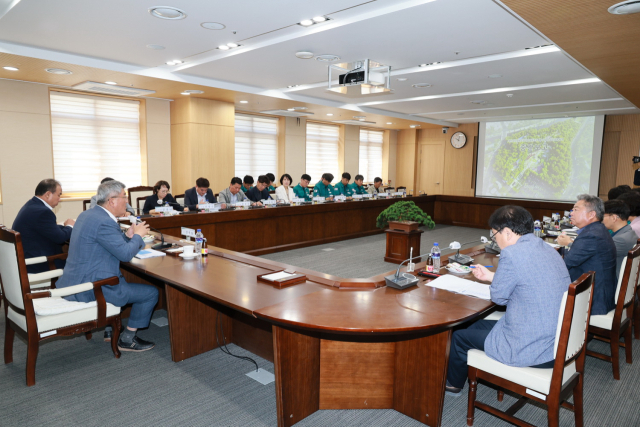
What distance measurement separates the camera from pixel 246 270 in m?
2.76

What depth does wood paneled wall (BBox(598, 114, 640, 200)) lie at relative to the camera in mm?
8773

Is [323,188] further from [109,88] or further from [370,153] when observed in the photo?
[370,153]

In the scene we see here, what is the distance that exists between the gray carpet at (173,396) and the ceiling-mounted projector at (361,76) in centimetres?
338

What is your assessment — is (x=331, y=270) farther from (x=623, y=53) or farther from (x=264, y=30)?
(x=623, y=53)

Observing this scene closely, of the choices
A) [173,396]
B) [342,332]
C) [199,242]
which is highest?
[199,242]

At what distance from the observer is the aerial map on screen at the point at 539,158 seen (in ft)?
29.9

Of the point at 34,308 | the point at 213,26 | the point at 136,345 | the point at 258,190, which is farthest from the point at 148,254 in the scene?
the point at 258,190

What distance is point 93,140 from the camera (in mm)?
6953

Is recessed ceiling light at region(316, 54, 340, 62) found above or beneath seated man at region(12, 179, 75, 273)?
above

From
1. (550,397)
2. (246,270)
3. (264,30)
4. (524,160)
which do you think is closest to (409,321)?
(550,397)

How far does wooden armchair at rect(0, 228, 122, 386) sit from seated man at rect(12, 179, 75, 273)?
25.2 inches

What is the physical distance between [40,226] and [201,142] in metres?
4.54

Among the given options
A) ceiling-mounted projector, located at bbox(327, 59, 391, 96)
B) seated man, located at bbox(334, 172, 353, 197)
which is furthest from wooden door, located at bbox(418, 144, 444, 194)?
ceiling-mounted projector, located at bbox(327, 59, 391, 96)

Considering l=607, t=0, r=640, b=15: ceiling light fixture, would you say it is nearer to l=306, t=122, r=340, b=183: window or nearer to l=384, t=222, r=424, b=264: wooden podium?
l=384, t=222, r=424, b=264: wooden podium
